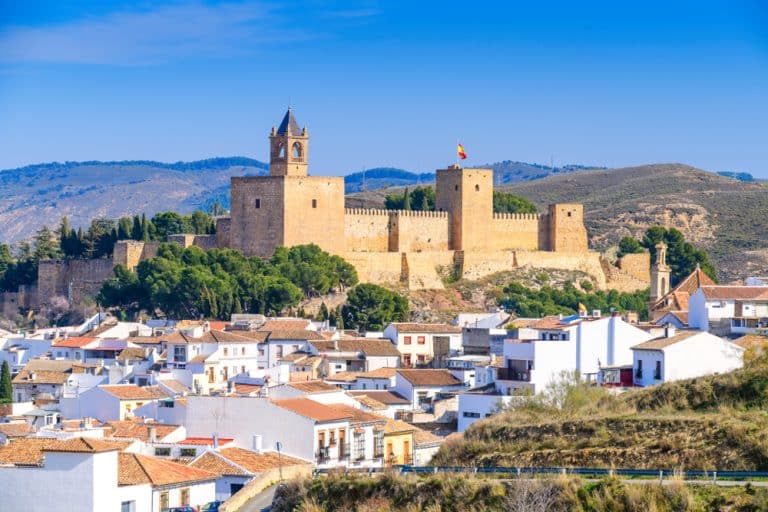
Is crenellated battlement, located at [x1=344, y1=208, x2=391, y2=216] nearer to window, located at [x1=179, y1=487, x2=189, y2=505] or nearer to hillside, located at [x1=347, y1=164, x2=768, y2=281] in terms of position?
hillside, located at [x1=347, y1=164, x2=768, y2=281]

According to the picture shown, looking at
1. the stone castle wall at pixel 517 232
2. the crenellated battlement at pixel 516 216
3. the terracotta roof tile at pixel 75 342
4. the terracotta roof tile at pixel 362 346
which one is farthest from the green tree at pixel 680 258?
the terracotta roof tile at pixel 75 342

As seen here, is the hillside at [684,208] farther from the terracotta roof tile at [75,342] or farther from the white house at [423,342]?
the terracotta roof tile at [75,342]

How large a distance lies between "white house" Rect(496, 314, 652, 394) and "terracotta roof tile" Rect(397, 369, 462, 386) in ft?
8.83

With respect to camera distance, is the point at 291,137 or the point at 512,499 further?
the point at 291,137

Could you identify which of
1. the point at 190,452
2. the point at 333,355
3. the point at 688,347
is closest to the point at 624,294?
the point at 333,355

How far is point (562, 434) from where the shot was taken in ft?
61.8

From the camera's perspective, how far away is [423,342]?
4203cm

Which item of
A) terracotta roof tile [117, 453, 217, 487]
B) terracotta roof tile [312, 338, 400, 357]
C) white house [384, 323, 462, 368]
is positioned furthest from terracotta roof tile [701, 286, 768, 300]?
terracotta roof tile [117, 453, 217, 487]

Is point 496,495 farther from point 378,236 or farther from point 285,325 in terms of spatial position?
point 378,236

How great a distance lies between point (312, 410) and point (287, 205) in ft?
110

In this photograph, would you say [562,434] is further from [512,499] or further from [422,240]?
[422,240]

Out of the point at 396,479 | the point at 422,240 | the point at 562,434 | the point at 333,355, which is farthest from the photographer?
the point at 422,240

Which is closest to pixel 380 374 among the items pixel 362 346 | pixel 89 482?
pixel 362 346

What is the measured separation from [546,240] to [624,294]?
199 inches
